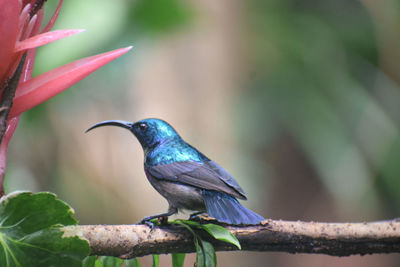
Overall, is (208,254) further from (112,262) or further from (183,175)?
(183,175)

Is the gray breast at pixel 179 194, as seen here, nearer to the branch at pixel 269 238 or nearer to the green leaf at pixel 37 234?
the branch at pixel 269 238

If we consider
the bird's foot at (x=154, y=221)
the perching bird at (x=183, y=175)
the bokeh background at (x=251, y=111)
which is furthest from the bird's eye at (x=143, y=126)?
the bokeh background at (x=251, y=111)

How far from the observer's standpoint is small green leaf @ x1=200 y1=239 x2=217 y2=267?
3.16ft

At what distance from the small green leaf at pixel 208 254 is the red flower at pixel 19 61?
38 centimetres

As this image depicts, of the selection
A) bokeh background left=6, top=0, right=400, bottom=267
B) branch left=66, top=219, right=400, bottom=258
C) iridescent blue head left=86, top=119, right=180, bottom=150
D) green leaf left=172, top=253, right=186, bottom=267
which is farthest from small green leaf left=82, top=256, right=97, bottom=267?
bokeh background left=6, top=0, right=400, bottom=267

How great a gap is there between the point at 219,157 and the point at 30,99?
11.4 ft

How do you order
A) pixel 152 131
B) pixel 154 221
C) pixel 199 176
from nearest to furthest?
pixel 154 221 < pixel 199 176 < pixel 152 131

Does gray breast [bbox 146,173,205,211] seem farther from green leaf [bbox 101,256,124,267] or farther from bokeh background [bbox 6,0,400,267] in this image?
bokeh background [bbox 6,0,400,267]

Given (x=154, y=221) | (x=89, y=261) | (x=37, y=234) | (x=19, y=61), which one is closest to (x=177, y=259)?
(x=154, y=221)

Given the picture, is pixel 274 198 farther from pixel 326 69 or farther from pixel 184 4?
pixel 184 4

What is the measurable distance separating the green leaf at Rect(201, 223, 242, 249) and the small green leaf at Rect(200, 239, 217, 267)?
0.08ft

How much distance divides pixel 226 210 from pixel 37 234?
0.50m

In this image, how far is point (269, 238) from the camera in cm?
105

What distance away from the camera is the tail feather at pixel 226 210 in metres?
1.09
